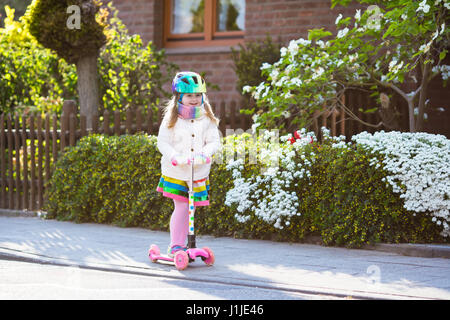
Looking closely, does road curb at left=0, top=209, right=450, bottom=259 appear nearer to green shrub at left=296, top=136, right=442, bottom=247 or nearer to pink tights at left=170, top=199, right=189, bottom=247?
green shrub at left=296, top=136, right=442, bottom=247

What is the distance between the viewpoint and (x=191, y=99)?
6629 mm

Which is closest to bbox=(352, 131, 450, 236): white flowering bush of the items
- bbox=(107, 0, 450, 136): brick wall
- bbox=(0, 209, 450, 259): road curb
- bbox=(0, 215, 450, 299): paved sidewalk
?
bbox=(0, 209, 450, 259): road curb

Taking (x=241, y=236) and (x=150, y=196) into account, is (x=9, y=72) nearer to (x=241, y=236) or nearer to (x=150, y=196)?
(x=150, y=196)

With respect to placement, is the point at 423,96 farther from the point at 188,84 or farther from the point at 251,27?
the point at 251,27

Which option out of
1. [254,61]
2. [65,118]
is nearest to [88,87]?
[65,118]

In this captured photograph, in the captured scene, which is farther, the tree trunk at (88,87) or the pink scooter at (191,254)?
the tree trunk at (88,87)

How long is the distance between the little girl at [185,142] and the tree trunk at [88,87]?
4908 mm

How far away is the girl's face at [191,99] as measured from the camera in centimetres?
662

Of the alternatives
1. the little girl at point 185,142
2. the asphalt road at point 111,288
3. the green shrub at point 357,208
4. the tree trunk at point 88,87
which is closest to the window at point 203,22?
the tree trunk at point 88,87

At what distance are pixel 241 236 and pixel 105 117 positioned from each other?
9.91 ft

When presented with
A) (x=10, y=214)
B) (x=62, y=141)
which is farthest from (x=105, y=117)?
(x=10, y=214)

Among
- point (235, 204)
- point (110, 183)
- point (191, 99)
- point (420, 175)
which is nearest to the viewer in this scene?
point (191, 99)

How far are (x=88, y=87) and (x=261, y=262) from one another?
5528 mm

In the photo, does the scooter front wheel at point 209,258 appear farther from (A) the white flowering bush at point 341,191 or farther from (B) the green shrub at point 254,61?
(B) the green shrub at point 254,61
